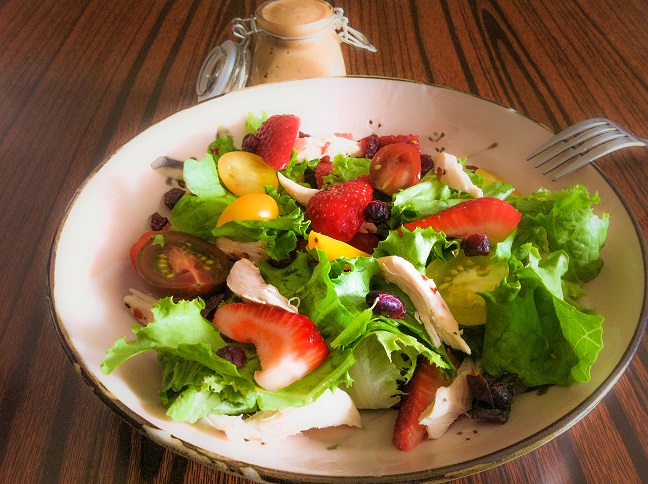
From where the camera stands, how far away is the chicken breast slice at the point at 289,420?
86 cm

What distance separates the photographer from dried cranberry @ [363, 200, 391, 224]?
118cm

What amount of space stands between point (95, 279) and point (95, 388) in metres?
0.30

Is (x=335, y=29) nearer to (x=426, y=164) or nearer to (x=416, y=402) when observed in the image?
(x=426, y=164)

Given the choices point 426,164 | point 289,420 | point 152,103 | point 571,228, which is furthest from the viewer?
point 152,103

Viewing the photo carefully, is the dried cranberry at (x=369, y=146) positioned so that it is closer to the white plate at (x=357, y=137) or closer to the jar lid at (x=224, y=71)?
the white plate at (x=357, y=137)

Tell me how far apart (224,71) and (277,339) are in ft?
3.28

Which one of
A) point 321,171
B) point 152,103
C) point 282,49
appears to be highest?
point 282,49

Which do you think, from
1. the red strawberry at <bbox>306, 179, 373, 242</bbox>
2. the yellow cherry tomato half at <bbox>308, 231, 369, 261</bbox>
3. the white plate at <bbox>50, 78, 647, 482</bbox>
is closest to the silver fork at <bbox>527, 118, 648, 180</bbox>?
the white plate at <bbox>50, 78, 647, 482</bbox>

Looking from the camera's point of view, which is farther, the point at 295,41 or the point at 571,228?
the point at 295,41

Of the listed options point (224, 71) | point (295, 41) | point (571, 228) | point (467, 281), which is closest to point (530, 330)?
point (467, 281)

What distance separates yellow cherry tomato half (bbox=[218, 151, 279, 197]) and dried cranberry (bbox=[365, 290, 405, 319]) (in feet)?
1.65

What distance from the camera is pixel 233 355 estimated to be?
3.00 ft

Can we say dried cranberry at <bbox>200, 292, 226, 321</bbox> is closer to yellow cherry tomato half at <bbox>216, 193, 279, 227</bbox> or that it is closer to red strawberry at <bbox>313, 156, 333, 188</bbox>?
yellow cherry tomato half at <bbox>216, 193, 279, 227</bbox>

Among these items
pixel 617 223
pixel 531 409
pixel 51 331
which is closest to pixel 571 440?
pixel 531 409
